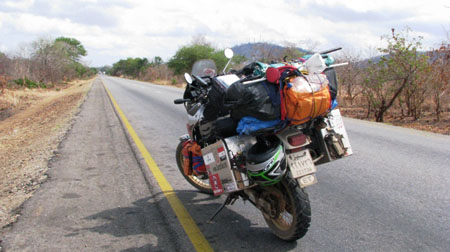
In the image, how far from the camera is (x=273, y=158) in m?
3.39

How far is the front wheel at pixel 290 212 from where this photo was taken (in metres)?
3.42

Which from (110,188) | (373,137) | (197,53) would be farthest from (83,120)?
(197,53)

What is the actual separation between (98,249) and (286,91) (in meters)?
2.19

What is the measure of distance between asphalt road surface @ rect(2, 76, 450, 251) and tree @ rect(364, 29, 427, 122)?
6453mm

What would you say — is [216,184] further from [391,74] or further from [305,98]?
[391,74]

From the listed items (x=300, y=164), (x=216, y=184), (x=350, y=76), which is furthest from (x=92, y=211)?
(x=350, y=76)

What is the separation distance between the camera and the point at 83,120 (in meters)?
12.4

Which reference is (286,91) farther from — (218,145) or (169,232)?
(169,232)

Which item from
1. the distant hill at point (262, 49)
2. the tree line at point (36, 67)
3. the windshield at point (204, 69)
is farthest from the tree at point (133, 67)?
the windshield at point (204, 69)

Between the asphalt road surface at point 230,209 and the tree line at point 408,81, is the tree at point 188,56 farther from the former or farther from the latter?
the asphalt road surface at point 230,209

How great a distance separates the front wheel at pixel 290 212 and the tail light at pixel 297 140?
1.03ft

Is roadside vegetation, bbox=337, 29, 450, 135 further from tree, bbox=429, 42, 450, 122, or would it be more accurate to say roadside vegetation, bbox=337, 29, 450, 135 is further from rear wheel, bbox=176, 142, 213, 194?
rear wheel, bbox=176, 142, 213, 194

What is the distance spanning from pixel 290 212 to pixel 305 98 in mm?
1053

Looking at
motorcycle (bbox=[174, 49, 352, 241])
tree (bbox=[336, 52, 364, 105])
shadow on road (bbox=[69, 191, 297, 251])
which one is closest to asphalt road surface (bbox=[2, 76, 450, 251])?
shadow on road (bbox=[69, 191, 297, 251])
